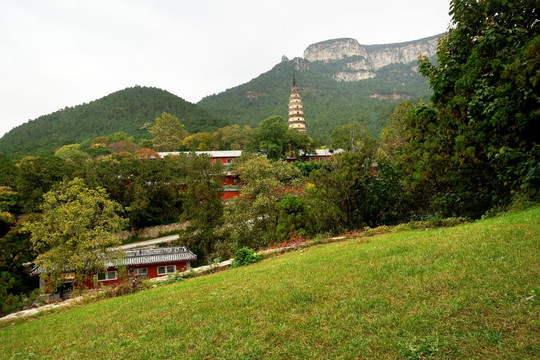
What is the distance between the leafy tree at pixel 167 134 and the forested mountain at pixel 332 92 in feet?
111

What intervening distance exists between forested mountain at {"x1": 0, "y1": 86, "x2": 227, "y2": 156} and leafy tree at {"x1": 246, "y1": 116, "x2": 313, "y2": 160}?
105 feet

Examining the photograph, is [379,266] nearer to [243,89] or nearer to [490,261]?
[490,261]

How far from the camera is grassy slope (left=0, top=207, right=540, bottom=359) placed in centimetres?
353

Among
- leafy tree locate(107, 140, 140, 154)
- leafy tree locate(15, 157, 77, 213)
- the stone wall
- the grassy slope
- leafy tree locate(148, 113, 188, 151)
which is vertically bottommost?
the stone wall

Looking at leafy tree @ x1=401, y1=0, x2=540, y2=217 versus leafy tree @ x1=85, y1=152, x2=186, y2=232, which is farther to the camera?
leafy tree @ x1=85, y1=152, x2=186, y2=232

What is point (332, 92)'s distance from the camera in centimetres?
13675

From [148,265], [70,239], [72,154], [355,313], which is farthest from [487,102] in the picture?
[72,154]

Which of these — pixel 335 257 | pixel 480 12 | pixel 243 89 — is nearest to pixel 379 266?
pixel 335 257

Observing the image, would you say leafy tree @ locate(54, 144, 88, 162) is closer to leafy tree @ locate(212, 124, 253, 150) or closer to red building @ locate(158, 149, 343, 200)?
red building @ locate(158, 149, 343, 200)

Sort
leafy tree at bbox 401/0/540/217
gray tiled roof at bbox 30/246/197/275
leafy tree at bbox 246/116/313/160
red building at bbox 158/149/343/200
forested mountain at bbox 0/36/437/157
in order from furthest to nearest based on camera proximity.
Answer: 1. forested mountain at bbox 0/36/437/157
2. leafy tree at bbox 246/116/313/160
3. red building at bbox 158/149/343/200
4. gray tiled roof at bbox 30/246/197/275
5. leafy tree at bbox 401/0/540/217

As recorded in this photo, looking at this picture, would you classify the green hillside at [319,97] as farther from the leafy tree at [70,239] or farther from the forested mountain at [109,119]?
the leafy tree at [70,239]

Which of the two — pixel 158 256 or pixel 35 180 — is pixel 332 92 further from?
pixel 158 256

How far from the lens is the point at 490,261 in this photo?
5.24m

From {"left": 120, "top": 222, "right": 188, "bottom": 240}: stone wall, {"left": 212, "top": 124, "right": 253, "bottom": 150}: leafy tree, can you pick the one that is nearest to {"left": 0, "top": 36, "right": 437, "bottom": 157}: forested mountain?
{"left": 212, "top": 124, "right": 253, "bottom": 150}: leafy tree
